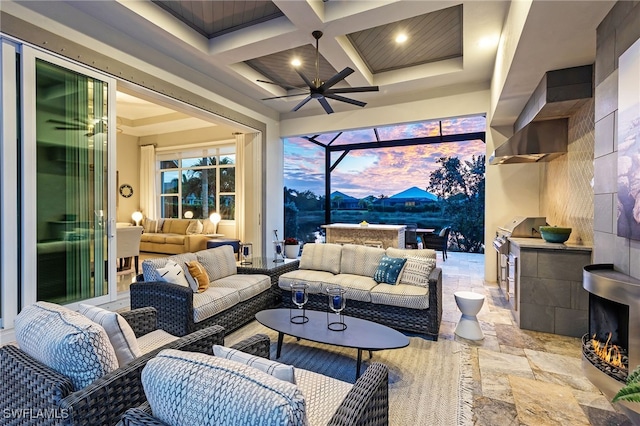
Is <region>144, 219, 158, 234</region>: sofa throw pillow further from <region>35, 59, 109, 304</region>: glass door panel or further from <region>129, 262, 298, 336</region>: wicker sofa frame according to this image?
<region>129, 262, 298, 336</region>: wicker sofa frame

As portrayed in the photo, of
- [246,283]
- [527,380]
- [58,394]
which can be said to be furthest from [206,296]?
[527,380]

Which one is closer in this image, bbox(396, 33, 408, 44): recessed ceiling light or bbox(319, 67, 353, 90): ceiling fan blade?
bbox(319, 67, 353, 90): ceiling fan blade

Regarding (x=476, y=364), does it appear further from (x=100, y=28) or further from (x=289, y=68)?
(x=100, y=28)

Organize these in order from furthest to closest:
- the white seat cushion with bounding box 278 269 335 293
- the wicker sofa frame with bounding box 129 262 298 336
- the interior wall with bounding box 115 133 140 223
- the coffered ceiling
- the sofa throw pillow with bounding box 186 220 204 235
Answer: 1. the interior wall with bounding box 115 133 140 223
2. the sofa throw pillow with bounding box 186 220 204 235
3. the white seat cushion with bounding box 278 269 335 293
4. the coffered ceiling
5. the wicker sofa frame with bounding box 129 262 298 336

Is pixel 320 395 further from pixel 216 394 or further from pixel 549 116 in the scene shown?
pixel 549 116

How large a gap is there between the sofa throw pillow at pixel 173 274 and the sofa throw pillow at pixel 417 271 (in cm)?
230

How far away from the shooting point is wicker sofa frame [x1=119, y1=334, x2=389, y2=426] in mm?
974

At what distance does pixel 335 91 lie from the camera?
3738 mm

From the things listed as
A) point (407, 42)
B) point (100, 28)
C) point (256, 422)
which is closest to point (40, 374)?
point (256, 422)

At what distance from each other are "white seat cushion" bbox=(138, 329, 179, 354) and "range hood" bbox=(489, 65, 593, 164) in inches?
166

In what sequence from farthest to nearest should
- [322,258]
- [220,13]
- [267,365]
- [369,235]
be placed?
[369,235]
[322,258]
[220,13]
[267,365]

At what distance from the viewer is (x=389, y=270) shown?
3436 millimetres

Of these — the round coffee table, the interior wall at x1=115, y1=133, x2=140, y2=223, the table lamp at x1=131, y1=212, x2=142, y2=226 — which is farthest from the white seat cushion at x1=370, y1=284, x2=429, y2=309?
the interior wall at x1=115, y1=133, x2=140, y2=223

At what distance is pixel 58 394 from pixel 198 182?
28.0 feet
